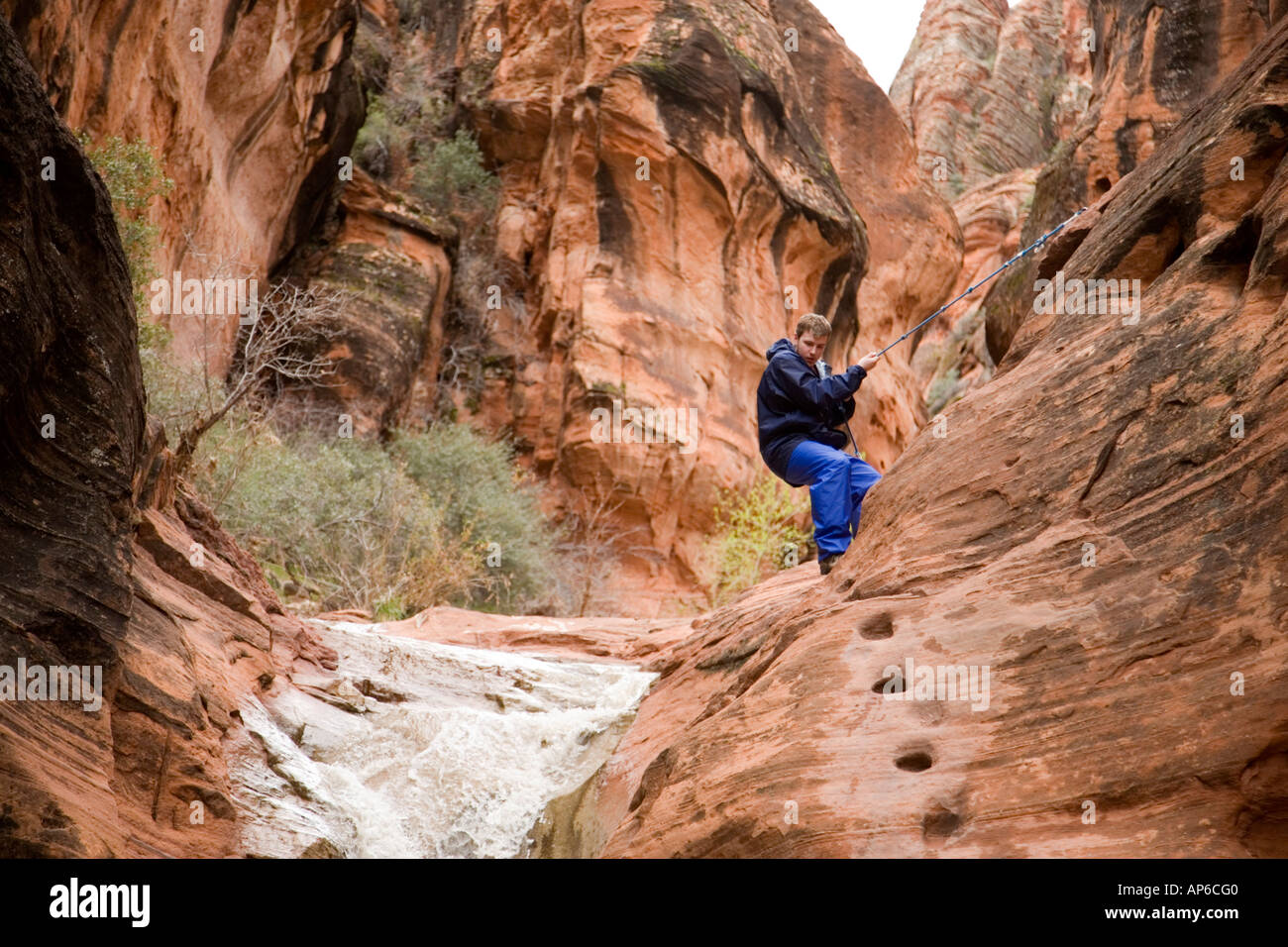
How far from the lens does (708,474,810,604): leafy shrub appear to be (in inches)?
731

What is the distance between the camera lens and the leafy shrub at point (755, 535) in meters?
18.6

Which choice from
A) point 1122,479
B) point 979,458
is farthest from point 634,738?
point 1122,479

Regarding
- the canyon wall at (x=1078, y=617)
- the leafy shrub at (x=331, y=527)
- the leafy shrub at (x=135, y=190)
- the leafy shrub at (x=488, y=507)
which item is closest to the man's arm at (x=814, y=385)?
the canyon wall at (x=1078, y=617)

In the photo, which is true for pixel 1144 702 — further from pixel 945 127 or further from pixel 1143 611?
pixel 945 127

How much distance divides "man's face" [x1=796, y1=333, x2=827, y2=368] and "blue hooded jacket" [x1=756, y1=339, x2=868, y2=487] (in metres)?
0.05

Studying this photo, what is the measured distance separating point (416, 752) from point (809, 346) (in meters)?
3.59

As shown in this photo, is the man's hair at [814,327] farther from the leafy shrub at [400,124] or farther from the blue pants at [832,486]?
the leafy shrub at [400,124]

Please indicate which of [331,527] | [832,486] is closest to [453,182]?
[331,527]

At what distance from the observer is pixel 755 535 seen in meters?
19.3

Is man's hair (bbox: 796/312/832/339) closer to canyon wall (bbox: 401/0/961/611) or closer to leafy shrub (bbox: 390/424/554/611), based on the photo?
leafy shrub (bbox: 390/424/554/611)

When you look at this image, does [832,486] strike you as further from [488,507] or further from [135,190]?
[488,507]

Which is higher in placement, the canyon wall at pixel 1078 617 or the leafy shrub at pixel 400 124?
the leafy shrub at pixel 400 124

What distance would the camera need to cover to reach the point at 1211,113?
7473 millimetres
